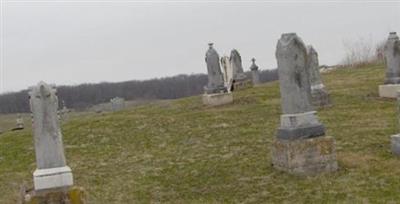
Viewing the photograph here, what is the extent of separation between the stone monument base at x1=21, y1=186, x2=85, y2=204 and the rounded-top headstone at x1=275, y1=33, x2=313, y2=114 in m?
4.03

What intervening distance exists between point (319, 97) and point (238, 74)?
9105 millimetres

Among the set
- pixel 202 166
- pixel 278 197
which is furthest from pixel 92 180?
pixel 278 197

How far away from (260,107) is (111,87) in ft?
286

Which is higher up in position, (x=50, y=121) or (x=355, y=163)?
(x=50, y=121)

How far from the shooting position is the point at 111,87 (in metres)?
104

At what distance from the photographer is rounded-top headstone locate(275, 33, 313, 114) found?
10.0 metres

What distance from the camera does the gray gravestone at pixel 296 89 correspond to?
9977mm

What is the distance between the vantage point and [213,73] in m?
21.1

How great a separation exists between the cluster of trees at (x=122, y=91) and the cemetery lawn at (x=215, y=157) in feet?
224

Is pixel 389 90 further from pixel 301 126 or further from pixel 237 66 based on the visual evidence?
pixel 237 66

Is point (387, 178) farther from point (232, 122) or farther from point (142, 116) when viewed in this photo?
point (142, 116)

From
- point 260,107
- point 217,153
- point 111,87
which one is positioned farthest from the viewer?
point 111,87

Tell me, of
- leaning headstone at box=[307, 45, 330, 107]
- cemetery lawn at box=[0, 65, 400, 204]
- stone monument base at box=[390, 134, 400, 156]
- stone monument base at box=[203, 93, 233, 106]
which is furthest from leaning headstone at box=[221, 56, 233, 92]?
stone monument base at box=[390, 134, 400, 156]

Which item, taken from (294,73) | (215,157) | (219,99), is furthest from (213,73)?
(294,73)
